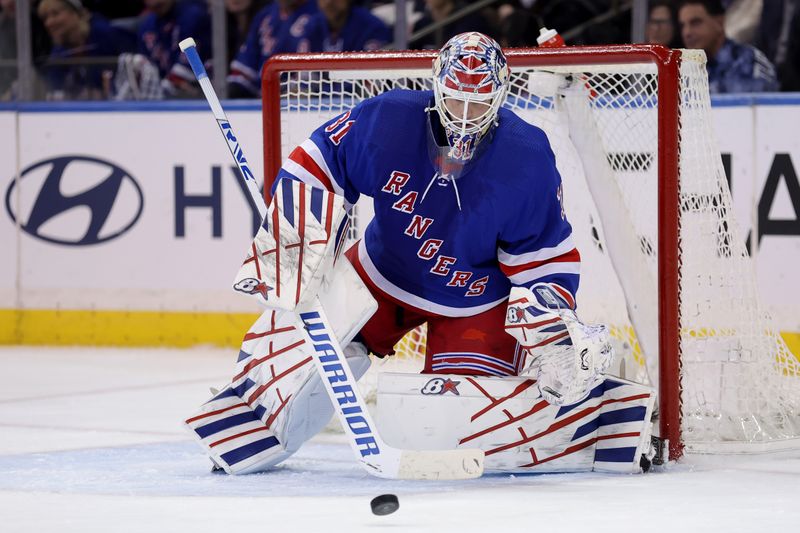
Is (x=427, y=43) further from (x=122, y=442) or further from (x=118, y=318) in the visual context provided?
(x=122, y=442)

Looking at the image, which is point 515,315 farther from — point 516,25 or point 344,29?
point 344,29

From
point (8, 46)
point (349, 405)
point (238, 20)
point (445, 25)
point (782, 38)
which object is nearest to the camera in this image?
point (349, 405)

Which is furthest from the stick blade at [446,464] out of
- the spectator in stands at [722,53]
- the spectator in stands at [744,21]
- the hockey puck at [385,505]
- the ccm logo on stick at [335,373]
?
the spectator in stands at [744,21]

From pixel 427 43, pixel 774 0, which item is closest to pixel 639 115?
pixel 774 0

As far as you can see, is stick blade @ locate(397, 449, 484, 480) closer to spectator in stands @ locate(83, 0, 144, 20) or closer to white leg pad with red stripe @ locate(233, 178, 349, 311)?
white leg pad with red stripe @ locate(233, 178, 349, 311)

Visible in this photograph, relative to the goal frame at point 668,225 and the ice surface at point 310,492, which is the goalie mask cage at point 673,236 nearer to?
the goal frame at point 668,225

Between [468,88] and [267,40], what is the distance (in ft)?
9.57

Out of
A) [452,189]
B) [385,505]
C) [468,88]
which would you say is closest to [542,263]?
[452,189]

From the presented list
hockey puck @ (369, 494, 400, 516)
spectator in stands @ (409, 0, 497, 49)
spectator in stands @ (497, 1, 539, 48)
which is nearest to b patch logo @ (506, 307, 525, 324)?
hockey puck @ (369, 494, 400, 516)

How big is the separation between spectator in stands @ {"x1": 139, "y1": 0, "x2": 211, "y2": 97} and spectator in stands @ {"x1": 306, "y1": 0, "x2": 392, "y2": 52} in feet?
1.47

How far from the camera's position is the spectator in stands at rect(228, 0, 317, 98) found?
573cm

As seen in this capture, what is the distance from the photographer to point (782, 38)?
16.6ft

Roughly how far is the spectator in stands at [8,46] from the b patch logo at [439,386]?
3.38 metres

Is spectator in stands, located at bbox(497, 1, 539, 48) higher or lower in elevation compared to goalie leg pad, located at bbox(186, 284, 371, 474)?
higher
